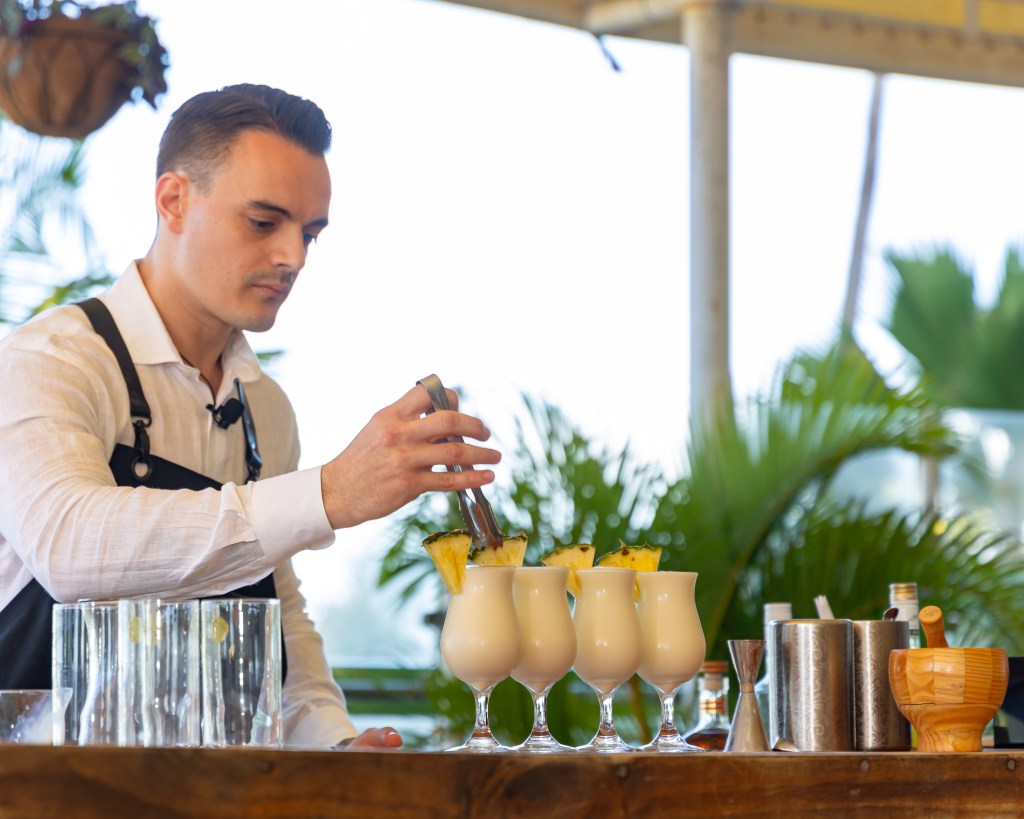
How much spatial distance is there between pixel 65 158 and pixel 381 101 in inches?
51.3

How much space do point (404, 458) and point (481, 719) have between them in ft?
0.95

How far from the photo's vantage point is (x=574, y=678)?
417 cm

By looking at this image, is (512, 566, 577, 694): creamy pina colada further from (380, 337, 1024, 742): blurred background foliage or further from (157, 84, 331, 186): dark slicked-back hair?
(380, 337, 1024, 742): blurred background foliage

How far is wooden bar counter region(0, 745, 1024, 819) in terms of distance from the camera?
1.15 metres

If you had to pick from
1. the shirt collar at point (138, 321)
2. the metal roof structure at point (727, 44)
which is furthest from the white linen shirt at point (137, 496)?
the metal roof structure at point (727, 44)

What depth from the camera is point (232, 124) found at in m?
2.34

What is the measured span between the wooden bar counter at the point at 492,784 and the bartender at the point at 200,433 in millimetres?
416

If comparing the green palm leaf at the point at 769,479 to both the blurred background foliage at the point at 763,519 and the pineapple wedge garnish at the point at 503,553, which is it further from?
the pineapple wedge garnish at the point at 503,553

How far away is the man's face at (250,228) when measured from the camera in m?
2.30

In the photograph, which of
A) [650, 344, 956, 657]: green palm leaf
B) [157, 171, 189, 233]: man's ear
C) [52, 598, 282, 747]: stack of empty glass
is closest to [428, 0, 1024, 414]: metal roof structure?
[650, 344, 956, 657]: green palm leaf

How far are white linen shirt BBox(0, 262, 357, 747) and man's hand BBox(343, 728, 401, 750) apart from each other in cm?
24

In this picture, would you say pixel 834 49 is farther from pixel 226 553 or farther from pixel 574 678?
pixel 226 553

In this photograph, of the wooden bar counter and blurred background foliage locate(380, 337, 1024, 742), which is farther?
blurred background foliage locate(380, 337, 1024, 742)

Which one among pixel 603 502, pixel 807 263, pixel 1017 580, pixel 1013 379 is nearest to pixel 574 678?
pixel 603 502
